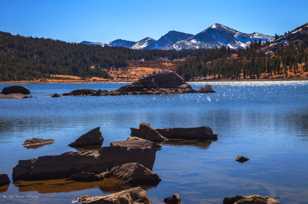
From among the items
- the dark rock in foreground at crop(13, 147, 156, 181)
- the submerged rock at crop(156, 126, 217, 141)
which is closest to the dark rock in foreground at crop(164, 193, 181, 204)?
the dark rock in foreground at crop(13, 147, 156, 181)

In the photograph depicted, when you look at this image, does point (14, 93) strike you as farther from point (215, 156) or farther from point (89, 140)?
point (215, 156)

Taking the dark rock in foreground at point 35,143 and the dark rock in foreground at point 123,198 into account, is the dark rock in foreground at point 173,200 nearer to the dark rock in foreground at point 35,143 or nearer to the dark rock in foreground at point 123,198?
the dark rock in foreground at point 123,198

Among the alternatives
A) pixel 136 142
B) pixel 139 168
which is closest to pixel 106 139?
pixel 136 142

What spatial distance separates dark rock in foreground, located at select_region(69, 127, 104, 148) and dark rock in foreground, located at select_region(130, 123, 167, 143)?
9.67 ft

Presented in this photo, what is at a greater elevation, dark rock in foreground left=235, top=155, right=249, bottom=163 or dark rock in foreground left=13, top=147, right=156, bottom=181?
dark rock in foreground left=13, top=147, right=156, bottom=181

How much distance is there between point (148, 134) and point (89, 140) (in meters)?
4.74

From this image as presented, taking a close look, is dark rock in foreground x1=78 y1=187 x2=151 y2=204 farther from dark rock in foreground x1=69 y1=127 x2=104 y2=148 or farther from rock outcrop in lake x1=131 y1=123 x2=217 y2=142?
rock outcrop in lake x1=131 y1=123 x2=217 y2=142

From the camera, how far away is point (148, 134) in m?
45.8

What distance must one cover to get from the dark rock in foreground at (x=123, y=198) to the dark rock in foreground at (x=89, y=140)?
61.1 feet

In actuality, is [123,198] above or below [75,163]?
below

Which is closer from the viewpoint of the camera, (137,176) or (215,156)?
(137,176)

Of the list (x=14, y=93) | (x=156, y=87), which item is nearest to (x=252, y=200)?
(x=14, y=93)

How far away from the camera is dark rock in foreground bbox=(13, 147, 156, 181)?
30.8 meters

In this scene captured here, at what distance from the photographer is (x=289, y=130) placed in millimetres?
51344
